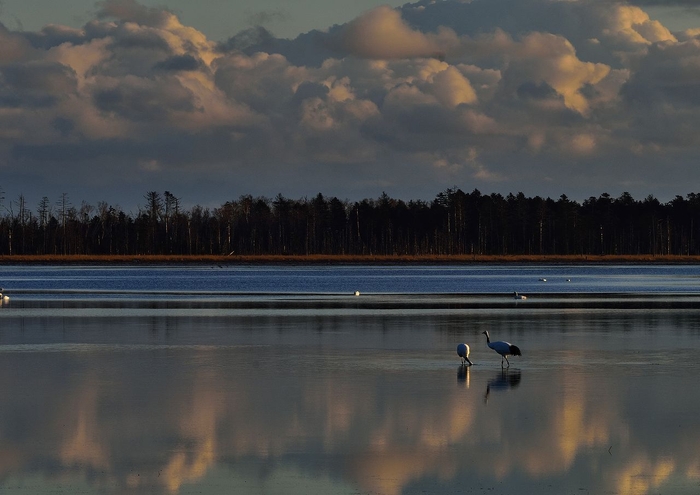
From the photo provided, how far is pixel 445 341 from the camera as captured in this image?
30.5m

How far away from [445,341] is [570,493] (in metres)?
18.0

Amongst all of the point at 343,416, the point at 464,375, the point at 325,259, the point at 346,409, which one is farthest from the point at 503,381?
the point at 325,259

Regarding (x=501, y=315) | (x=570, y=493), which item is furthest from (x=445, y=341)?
(x=570, y=493)

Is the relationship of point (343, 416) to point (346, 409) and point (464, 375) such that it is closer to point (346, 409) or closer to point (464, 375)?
point (346, 409)

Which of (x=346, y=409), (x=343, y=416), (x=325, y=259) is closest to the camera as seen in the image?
(x=343, y=416)

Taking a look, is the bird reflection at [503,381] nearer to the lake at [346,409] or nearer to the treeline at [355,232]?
the lake at [346,409]

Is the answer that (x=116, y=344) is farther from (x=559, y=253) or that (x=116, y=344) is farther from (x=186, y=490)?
(x=559, y=253)

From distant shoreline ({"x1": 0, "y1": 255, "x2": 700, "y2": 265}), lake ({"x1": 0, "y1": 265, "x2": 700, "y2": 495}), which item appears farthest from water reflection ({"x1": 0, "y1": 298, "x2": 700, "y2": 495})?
distant shoreline ({"x1": 0, "y1": 255, "x2": 700, "y2": 265})

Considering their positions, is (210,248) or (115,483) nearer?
(115,483)

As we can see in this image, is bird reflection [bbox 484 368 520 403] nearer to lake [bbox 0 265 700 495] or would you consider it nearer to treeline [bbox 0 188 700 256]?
lake [bbox 0 265 700 495]

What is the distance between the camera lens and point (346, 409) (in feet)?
59.5

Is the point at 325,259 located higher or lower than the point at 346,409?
lower

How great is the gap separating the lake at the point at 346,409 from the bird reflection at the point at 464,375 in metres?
0.07

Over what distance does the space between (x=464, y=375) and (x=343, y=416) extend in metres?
5.94
